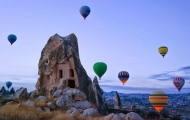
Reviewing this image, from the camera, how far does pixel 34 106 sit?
58.9 ft

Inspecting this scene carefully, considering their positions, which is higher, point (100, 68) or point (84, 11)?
point (84, 11)

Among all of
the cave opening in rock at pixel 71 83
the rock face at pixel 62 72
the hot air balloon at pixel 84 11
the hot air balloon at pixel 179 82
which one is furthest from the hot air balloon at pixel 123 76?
the cave opening in rock at pixel 71 83

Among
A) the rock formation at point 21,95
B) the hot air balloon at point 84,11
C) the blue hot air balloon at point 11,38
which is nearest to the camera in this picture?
the rock formation at point 21,95

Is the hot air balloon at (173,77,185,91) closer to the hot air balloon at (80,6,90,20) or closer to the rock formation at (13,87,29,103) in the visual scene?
the hot air balloon at (80,6,90,20)

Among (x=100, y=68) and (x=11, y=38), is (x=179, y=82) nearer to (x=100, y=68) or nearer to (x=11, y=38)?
(x=100, y=68)

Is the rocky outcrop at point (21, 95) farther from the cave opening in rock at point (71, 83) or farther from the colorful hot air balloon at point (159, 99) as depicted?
the colorful hot air balloon at point (159, 99)

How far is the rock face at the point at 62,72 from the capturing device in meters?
24.3

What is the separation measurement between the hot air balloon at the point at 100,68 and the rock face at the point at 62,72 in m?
1.70

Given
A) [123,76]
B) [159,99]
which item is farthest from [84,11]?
[159,99]

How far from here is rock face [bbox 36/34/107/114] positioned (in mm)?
24266

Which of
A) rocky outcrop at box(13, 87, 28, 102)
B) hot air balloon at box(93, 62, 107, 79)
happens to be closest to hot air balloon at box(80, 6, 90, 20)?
hot air balloon at box(93, 62, 107, 79)

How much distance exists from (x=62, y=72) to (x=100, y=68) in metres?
3.70

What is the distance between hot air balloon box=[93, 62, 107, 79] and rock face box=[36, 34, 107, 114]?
5.59ft

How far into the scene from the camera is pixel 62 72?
81.8 feet
